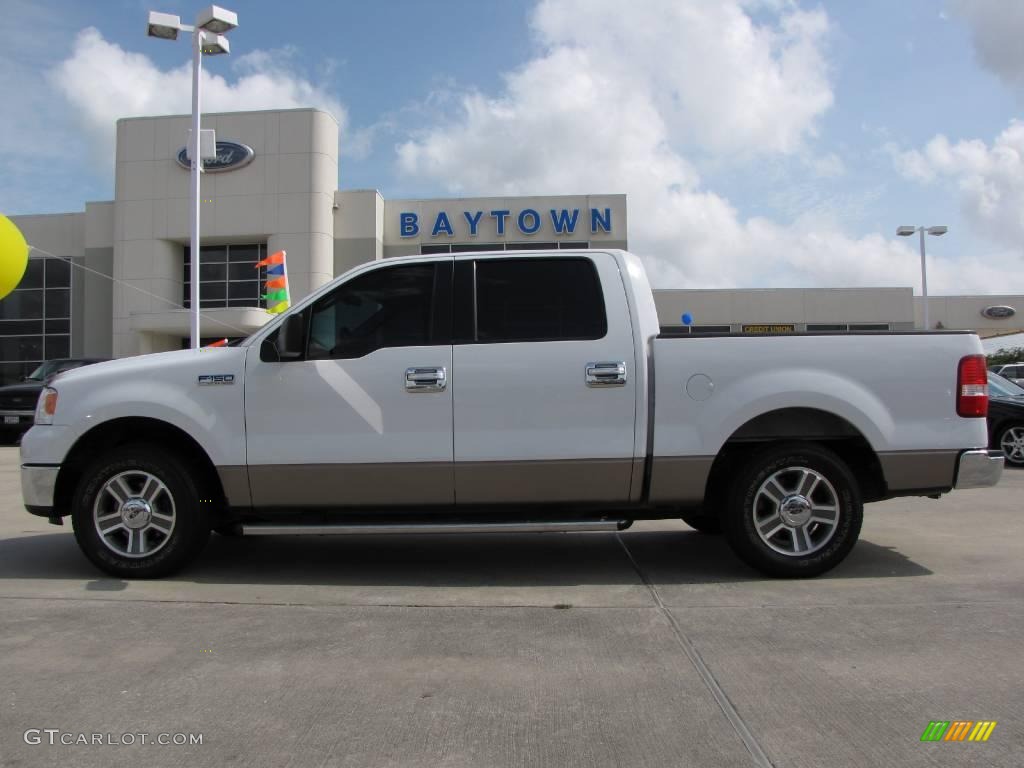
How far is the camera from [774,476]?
16.2 feet

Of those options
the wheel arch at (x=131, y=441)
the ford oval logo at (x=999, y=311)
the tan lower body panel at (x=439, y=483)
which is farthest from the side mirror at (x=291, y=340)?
the ford oval logo at (x=999, y=311)

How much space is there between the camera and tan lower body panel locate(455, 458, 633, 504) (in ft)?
16.0

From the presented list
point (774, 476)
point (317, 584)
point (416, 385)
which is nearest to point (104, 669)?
point (317, 584)

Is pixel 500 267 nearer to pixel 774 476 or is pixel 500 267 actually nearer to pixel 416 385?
pixel 416 385

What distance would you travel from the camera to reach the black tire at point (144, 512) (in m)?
4.95

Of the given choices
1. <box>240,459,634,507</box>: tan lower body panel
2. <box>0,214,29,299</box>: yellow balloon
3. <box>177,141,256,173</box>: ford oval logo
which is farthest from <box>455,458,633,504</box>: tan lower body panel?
<box>177,141,256,173</box>: ford oval logo

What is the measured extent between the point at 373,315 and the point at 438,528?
145 centimetres

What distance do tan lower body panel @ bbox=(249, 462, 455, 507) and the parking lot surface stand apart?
58 cm

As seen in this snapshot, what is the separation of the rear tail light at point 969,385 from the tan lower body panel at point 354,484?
3.28 meters

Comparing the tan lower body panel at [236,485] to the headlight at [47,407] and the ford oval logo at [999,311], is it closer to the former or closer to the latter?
the headlight at [47,407]

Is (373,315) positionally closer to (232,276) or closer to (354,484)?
(354,484)

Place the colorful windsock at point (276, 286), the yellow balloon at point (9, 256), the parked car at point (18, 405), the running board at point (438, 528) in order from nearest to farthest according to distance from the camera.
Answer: the running board at point (438, 528) → the yellow balloon at point (9, 256) → the parked car at point (18, 405) → the colorful windsock at point (276, 286)

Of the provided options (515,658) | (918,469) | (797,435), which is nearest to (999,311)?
(918,469)

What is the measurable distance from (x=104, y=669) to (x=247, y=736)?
44.0 inches
